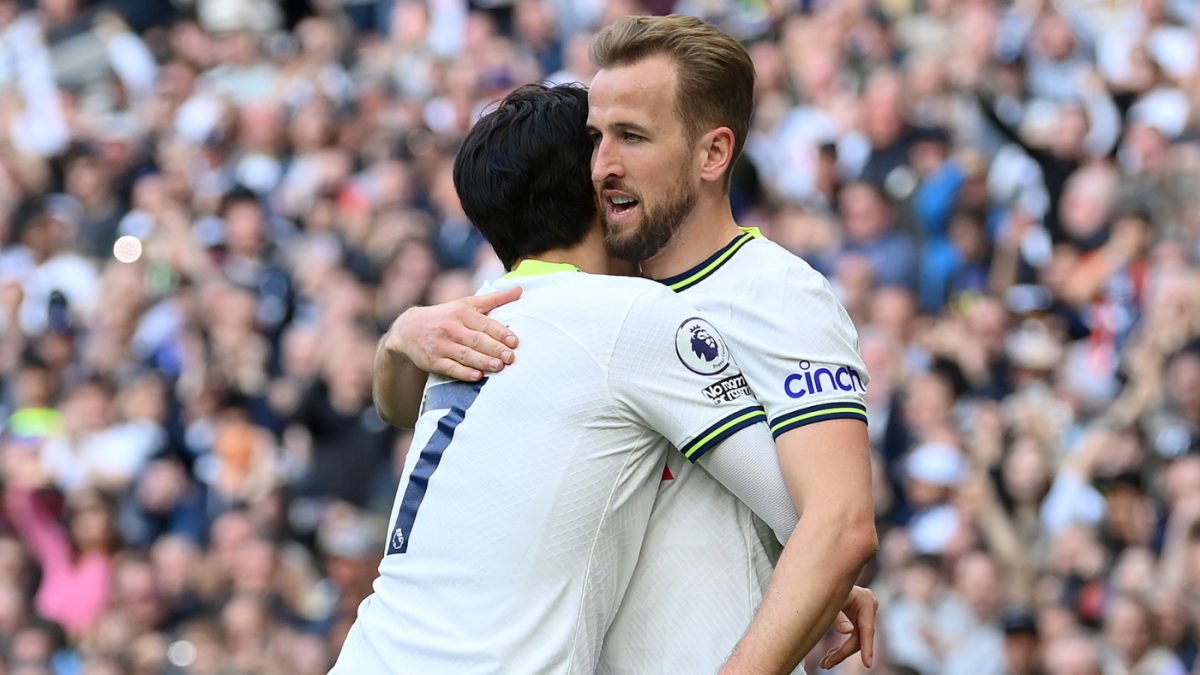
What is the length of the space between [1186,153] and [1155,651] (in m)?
2.92

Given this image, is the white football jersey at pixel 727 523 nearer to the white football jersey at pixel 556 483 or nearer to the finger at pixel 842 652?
the white football jersey at pixel 556 483

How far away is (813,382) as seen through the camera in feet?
9.81

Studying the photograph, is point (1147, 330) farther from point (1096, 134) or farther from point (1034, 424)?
point (1096, 134)

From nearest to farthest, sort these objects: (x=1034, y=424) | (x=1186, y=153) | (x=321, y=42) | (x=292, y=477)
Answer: (x=1034, y=424)
(x=1186, y=153)
(x=292, y=477)
(x=321, y=42)

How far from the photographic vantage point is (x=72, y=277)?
12164 mm

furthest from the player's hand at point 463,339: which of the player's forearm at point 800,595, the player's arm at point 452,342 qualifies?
the player's forearm at point 800,595

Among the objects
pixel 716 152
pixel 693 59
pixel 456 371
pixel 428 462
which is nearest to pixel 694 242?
pixel 716 152

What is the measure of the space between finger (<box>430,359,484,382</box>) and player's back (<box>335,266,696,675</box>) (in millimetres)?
25

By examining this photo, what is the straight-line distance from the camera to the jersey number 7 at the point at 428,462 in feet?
10.3

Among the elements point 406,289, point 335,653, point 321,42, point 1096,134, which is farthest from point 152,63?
point 1096,134

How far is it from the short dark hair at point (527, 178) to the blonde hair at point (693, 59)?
0.61 ft

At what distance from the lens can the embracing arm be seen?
288 centimetres

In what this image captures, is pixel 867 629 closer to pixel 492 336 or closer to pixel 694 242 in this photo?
pixel 694 242

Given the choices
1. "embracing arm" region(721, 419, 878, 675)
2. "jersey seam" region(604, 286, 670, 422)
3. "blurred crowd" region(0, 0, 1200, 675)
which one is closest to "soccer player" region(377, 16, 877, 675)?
"embracing arm" region(721, 419, 878, 675)
